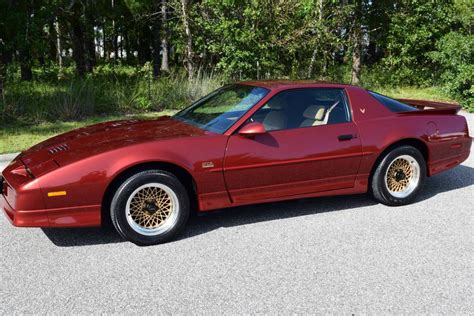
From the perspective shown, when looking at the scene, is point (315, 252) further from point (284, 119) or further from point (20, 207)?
point (20, 207)

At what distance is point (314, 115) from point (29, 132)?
6362mm

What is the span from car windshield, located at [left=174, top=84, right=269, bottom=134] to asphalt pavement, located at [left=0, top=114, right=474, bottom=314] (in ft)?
3.12

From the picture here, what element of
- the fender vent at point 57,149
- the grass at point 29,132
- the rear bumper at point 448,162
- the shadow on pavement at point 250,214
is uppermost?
the fender vent at point 57,149

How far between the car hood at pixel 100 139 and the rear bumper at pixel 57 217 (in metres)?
0.34

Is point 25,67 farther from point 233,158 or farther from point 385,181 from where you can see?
point 385,181

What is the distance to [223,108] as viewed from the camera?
473cm

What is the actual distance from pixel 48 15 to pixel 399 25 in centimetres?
1222

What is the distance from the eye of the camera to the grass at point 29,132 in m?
7.77

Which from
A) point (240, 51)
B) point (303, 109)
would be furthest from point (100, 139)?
point (240, 51)

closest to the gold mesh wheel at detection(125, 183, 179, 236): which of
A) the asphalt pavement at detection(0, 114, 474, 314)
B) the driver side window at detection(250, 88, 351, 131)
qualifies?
the asphalt pavement at detection(0, 114, 474, 314)

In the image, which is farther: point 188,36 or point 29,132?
point 188,36

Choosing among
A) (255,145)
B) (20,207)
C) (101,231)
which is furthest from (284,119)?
(20,207)

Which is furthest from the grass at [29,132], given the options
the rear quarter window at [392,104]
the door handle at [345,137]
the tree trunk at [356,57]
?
the tree trunk at [356,57]

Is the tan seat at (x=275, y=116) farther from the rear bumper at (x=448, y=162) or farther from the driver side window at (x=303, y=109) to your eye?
the rear bumper at (x=448, y=162)
